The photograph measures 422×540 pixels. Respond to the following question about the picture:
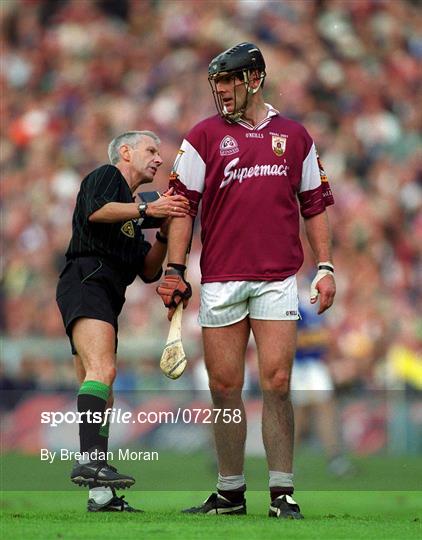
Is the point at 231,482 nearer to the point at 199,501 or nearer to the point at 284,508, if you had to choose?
the point at 284,508

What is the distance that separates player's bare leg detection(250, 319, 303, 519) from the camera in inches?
237

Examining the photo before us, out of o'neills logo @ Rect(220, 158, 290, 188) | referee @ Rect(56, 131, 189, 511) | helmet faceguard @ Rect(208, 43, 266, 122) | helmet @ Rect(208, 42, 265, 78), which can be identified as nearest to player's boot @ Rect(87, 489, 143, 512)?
referee @ Rect(56, 131, 189, 511)

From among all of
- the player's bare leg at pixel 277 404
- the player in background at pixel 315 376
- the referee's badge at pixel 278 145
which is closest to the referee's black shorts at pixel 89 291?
the player's bare leg at pixel 277 404

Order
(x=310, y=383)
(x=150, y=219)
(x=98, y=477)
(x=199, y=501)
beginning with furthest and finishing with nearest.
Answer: (x=310, y=383) → (x=199, y=501) → (x=150, y=219) → (x=98, y=477)

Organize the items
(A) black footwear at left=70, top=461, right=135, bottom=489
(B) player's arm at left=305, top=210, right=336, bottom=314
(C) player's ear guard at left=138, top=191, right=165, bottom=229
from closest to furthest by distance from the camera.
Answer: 1. (A) black footwear at left=70, top=461, right=135, bottom=489
2. (B) player's arm at left=305, top=210, right=336, bottom=314
3. (C) player's ear guard at left=138, top=191, right=165, bottom=229

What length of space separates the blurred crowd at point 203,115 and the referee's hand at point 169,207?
7.99 meters

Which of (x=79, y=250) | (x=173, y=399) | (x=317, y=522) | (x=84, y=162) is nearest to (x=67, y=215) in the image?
(x=84, y=162)

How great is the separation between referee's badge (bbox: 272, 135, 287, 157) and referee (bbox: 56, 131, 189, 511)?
0.50 metres

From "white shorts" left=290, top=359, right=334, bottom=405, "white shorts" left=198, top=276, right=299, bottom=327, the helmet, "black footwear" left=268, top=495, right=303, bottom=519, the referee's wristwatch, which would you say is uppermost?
"white shorts" left=290, top=359, right=334, bottom=405

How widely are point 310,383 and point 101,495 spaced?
5.47 m

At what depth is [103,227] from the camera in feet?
21.2

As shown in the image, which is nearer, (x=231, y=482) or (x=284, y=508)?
(x=284, y=508)

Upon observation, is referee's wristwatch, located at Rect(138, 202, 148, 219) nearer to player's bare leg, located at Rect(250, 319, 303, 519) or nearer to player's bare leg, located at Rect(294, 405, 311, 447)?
player's bare leg, located at Rect(250, 319, 303, 519)

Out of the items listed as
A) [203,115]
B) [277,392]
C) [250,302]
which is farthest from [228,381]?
[203,115]
